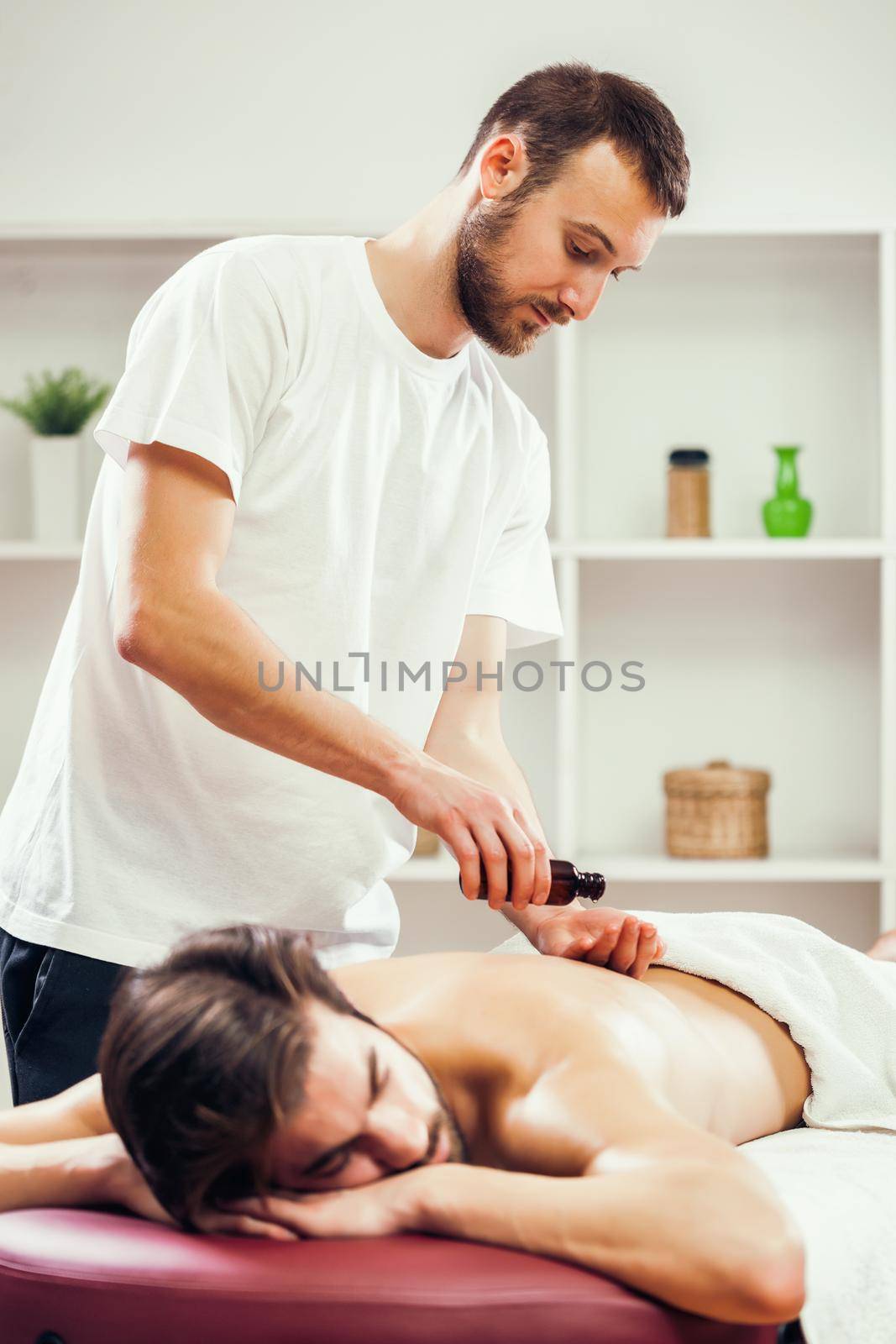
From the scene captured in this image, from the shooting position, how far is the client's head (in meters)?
0.92

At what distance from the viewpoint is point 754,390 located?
2988mm

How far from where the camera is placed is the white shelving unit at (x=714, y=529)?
9.75 feet

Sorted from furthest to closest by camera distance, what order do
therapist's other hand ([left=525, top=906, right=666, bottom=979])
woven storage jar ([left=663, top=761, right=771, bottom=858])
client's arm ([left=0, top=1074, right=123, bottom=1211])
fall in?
woven storage jar ([left=663, top=761, right=771, bottom=858])
therapist's other hand ([left=525, top=906, right=666, bottom=979])
client's arm ([left=0, top=1074, right=123, bottom=1211])

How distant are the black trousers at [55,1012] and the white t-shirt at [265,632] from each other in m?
0.02

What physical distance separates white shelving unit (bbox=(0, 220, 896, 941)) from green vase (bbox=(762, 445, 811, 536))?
0.52ft

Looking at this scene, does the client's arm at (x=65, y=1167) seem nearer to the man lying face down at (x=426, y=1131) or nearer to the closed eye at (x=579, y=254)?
A: the man lying face down at (x=426, y=1131)

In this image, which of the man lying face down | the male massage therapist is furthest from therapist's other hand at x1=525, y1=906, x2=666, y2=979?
the man lying face down

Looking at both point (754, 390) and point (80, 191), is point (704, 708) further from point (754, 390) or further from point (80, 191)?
point (80, 191)

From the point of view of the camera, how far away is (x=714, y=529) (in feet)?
9.87

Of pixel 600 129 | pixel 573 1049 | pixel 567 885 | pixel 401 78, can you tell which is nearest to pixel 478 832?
pixel 567 885

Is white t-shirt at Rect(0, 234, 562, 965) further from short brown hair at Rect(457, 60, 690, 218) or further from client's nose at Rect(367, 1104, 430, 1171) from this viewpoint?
client's nose at Rect(367, 1104, 430, 1171)

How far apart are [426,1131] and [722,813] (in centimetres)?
188

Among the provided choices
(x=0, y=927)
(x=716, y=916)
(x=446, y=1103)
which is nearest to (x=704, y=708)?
(x=716, y=916)

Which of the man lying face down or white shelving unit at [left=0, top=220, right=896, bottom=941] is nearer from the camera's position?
the man lying face down
